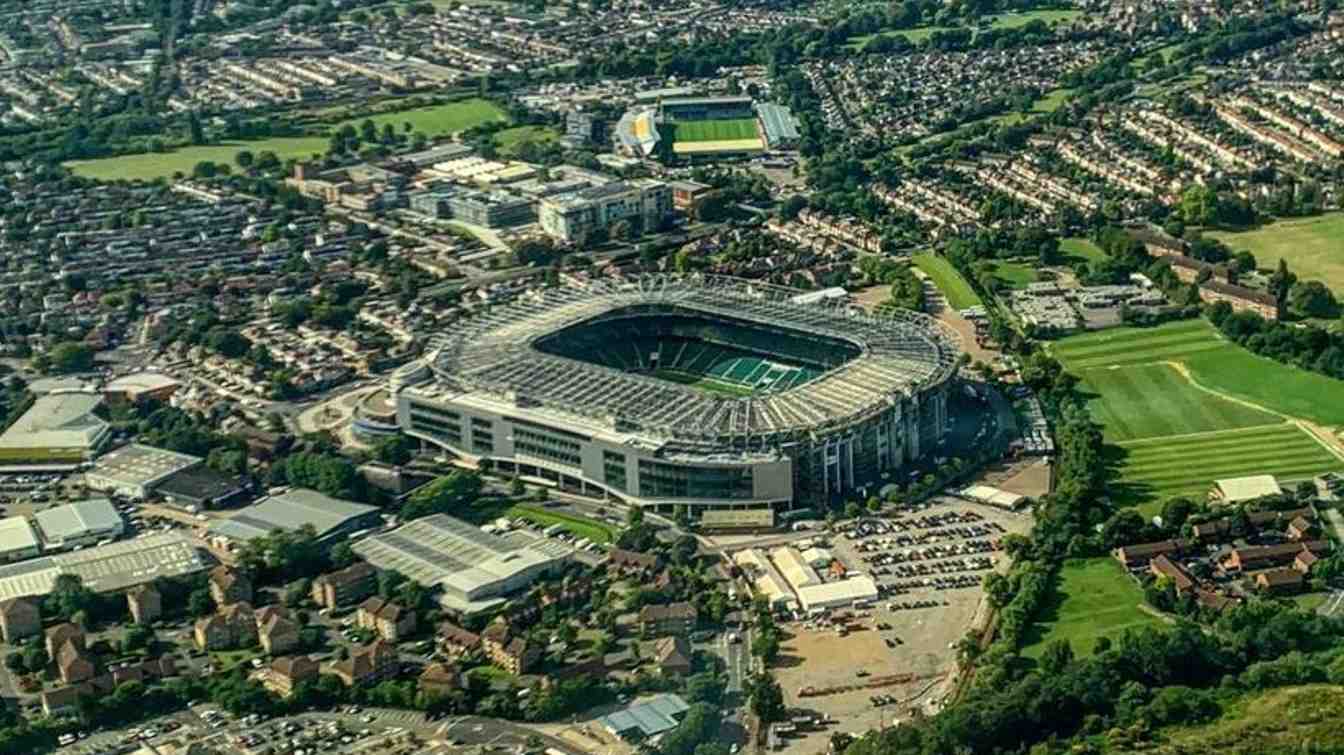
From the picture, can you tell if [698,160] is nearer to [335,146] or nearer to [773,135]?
[773,135]

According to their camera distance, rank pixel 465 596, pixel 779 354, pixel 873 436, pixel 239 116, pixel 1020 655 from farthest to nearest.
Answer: pixel 239 116, pixel 779 354, pixel 873 436, pixel 465 596, pixel 1020 655

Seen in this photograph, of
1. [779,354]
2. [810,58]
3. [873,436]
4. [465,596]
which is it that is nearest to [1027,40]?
[810,58]

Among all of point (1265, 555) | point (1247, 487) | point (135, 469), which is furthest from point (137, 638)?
point (1247, 487)

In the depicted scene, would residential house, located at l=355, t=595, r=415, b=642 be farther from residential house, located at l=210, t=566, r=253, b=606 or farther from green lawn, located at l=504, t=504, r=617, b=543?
green lawn, located at l=504, t=504, r=617, b=543

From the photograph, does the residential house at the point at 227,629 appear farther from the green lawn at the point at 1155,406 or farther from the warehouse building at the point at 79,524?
the green lawn at the point at 1155,406

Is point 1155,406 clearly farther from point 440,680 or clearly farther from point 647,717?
point 440,680

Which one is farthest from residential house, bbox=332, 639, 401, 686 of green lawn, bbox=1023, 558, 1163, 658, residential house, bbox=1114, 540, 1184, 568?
residential house, bbox=1114, 540, 1184, 568
